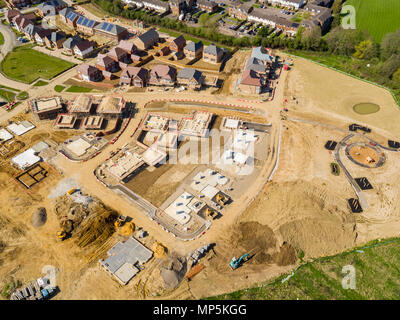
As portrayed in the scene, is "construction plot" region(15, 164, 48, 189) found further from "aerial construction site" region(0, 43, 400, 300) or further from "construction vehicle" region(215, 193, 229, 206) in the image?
"construction vehicle" region(215, 193, 229, 206)

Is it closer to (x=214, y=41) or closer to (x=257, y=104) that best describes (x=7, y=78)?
(x=214, y=41)

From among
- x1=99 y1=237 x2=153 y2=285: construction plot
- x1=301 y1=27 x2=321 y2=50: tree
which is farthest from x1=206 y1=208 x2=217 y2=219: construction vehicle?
x1=301 y1=27 x2=321 y2=50: tree

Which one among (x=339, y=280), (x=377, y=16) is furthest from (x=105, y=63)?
(x=377, y=16)

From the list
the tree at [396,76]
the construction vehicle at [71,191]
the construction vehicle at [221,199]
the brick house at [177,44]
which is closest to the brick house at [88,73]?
the brick house at [177,44]

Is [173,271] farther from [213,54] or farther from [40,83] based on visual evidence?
[40,83]

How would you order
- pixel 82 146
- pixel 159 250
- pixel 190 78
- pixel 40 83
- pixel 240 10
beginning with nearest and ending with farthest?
1. pixel 159 250
2. pixel 82 146
3. pixel 190 78
4. pixel 40 83
5. pixel 240 10
